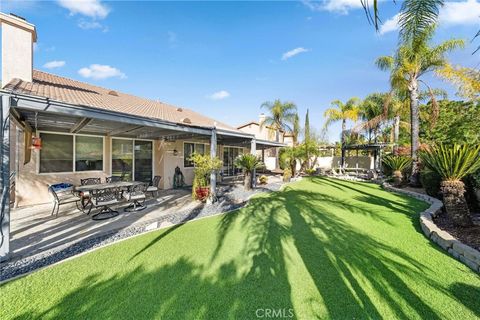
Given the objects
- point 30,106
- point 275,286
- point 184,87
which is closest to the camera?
point 275,286

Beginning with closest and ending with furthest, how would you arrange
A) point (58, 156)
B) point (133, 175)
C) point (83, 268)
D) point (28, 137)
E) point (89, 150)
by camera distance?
point (83, 268) → point (28, 137) → point (58, 156) → point (89, 150) → point (133, 175)

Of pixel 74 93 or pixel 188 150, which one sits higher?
pixel 74 93

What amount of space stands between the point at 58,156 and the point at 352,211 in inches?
463

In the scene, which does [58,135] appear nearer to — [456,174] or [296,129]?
[456,174]

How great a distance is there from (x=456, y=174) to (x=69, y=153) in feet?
45.0

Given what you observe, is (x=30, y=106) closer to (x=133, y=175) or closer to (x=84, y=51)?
(x=133, y=175)

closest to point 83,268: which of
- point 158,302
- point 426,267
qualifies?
point 158,302

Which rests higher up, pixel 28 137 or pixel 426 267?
pixel 28 137

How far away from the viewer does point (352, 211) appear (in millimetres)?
7785

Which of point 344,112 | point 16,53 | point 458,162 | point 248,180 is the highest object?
point 344,112

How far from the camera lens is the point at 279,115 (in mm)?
25172

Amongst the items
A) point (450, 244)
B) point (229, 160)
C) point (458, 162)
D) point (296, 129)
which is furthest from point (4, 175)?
point (296, 129)

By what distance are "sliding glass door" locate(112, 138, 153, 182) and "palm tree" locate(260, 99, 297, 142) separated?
16.2 metres

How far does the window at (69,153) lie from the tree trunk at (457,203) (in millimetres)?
12999
